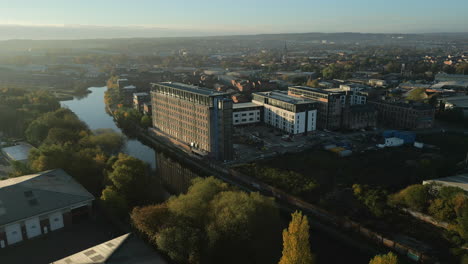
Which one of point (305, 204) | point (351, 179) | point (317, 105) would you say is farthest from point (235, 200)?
point (317, 105)

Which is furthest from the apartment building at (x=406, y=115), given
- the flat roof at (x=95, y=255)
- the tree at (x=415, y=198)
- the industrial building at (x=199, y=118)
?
the flat roof at (x=95, y=255)

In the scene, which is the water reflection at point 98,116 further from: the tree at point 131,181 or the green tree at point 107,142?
the tree at point 131,181

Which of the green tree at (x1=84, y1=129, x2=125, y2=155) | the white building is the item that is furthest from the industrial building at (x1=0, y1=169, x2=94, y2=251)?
the white building

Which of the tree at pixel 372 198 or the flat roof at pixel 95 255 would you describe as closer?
the flat roof at pixel 95 255

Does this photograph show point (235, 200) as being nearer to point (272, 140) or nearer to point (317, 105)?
point (272, 140)

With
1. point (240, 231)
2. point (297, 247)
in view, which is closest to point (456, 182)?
point (297, 247)
